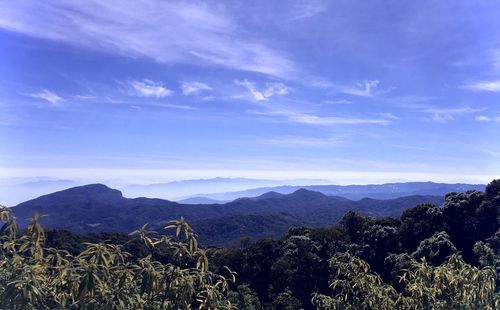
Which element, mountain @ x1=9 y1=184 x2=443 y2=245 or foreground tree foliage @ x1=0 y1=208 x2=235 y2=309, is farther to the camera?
mountain @ x1=9 y1=184 x2=443 y2=245

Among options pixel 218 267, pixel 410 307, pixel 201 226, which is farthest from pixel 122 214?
pixel 410 307

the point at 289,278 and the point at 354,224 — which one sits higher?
the point at 354,224

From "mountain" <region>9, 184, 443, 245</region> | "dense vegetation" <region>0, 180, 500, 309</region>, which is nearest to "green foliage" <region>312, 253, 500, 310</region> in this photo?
"dense vegetation" <region>0, 180, 500, 309</region>

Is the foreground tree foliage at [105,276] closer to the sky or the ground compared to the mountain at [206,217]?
closer to the sky

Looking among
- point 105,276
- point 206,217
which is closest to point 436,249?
point 105,276

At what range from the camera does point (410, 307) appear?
6418mm

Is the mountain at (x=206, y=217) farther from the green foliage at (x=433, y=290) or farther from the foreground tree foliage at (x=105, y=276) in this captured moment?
the foreground tree foliage at (x=105, y=276)

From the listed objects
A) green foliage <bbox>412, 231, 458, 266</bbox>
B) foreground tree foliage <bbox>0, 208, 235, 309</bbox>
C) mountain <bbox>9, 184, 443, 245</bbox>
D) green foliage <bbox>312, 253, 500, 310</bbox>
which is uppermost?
foreground tree foliage <bbox>0, 208, 235, 309</bbox>

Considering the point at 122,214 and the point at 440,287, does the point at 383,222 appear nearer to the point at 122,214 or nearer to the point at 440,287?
the point at 440,287

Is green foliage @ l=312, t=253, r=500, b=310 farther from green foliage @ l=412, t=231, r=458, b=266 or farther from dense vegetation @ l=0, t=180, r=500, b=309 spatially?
green foliage @ l=412, t=231, r=458, b=266

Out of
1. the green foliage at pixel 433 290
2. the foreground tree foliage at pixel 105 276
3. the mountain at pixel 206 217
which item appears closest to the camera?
the foreground tree foliage at pixel 105 276

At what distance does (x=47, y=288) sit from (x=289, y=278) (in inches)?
994

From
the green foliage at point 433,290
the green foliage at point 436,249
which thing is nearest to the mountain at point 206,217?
the green foliage at point 436,249

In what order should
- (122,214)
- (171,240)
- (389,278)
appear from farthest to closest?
(122,214)
(389,278)
(171,240)
